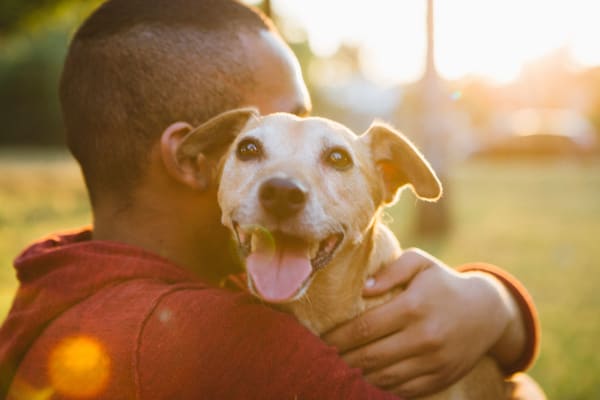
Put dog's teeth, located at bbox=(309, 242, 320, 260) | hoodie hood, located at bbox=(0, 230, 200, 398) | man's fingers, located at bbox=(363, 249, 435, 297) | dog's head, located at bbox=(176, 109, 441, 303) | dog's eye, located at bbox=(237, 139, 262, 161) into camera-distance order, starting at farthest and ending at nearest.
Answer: dog's eye, located at bbox=(237, 139, 262, 161), man's fingers, located at bbox=(363, 249, 435, 297), dog's teeth, located at bbox=(309, 242, 320, 260), dog's head, located at bbox=(176, 109, 441, 303), hoodie hood, located at bbox=(0, 230, 200, 398)

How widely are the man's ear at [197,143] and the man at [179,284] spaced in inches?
0.6

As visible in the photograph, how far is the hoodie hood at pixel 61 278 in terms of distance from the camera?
2.37 metres

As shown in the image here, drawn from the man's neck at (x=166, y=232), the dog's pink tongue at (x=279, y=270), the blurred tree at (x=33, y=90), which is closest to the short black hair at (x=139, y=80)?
the man's neck at (x=166, y=232)

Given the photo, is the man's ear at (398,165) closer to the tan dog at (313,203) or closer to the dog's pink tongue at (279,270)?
the tan dog at (313,203)

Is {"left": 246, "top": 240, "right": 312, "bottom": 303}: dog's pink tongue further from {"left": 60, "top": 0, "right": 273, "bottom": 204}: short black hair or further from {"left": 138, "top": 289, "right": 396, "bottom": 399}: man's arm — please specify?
{"left": 60, "top": 0, "right": 273, "bottom": 204}: short black hair

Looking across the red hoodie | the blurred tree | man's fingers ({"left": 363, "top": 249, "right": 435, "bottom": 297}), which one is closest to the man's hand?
man's fingers ({"left": 363, "top": 249, "right": 435, "bottom": 297})

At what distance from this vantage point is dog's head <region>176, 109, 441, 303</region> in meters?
2.48

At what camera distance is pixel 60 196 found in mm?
16484

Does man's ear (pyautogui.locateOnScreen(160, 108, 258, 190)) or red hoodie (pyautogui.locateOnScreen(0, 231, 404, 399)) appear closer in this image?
red hoodie (pyautogui.locateOnScreen(0, 231, 404, 399))

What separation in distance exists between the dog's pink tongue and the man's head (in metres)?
0.84

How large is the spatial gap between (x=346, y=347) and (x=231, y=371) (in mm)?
692

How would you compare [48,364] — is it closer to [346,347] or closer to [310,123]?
[346,347]

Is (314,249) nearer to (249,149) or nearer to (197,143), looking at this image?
(249,149)

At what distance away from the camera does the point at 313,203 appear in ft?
8.38
